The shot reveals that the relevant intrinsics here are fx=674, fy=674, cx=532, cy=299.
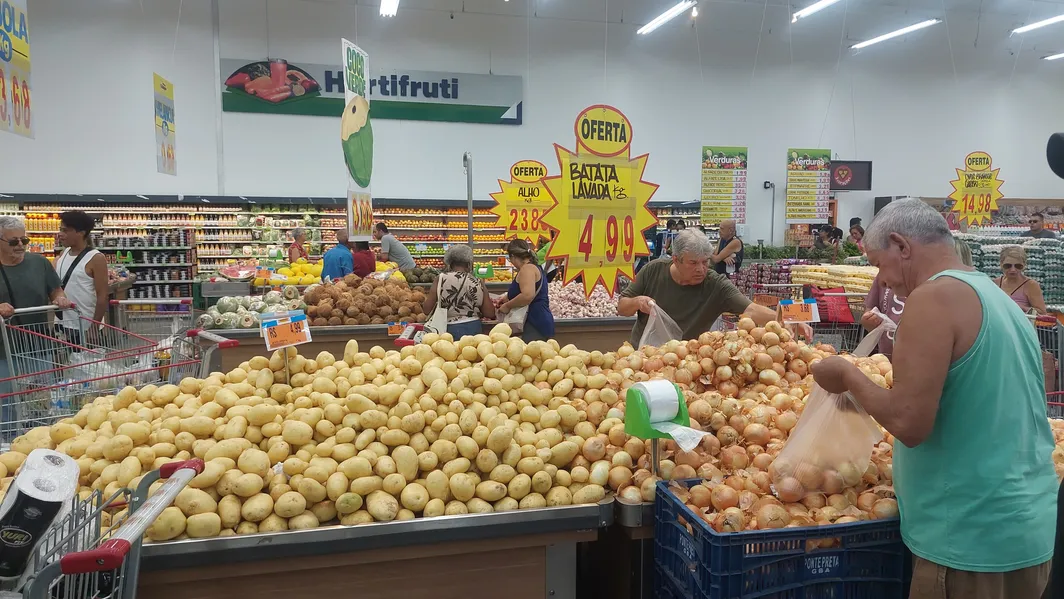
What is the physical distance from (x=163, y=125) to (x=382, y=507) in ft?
27.3

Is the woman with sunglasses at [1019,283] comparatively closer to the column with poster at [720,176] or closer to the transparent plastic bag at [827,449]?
the transparent plastic bag at [827,449]

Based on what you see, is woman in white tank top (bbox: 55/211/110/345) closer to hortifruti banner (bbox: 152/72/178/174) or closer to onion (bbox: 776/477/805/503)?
hortifruti banner (bbox: 152/72/178/174)

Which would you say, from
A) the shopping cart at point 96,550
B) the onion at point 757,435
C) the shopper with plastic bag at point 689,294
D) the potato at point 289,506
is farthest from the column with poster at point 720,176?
the shopping cart at point 96,550

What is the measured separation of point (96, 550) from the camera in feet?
4.01

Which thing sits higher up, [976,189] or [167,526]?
[976,189]

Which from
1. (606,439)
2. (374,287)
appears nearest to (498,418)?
(606,439)

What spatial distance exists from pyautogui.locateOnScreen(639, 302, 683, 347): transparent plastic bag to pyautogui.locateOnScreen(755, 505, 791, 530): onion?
72.5 inches

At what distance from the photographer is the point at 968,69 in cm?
1731

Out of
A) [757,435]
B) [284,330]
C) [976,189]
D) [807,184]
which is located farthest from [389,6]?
[757,435]

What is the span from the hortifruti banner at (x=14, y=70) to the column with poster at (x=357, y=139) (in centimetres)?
207

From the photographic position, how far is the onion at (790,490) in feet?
6.35

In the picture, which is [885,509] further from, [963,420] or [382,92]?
[382,92]

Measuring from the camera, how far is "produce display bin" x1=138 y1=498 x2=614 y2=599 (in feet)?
5.98

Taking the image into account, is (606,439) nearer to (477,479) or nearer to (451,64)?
(477,479)
